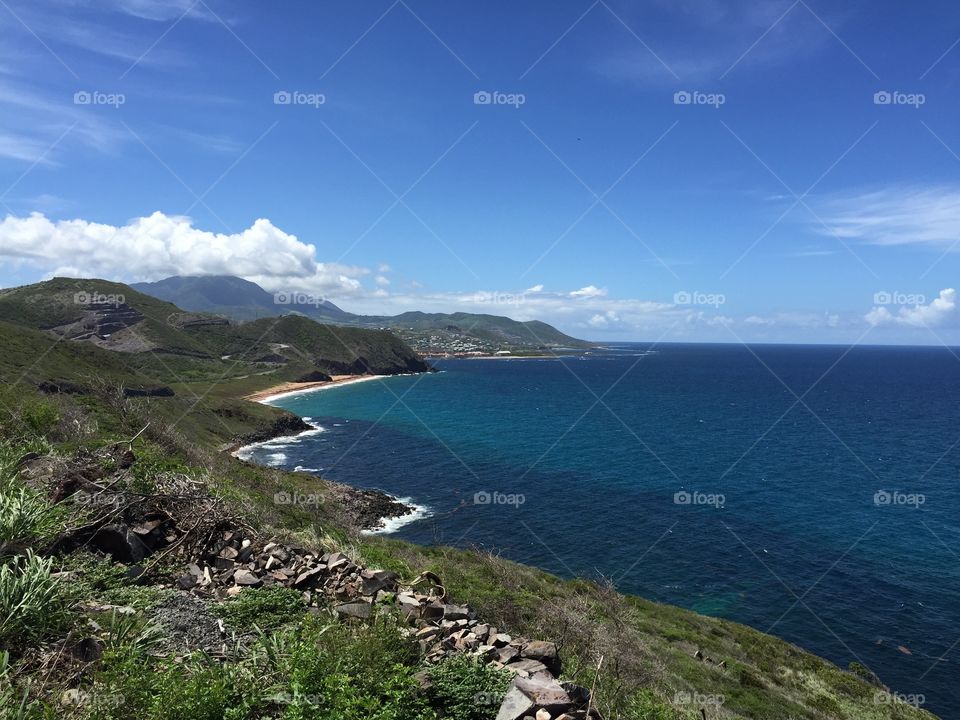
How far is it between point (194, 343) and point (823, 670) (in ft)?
503

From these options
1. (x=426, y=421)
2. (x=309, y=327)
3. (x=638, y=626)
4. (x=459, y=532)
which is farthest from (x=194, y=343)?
(x=638, y=626)

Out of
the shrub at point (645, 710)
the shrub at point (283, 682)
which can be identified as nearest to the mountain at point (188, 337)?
the shrub at point (283, 682)

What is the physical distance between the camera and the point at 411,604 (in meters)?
8.48

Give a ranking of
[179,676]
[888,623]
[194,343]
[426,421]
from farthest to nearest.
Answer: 1. [194,343]
2. [426,421]
3. [888,623]
4. [179,676]

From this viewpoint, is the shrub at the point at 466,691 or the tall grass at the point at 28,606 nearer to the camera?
the tall grass at the point at 28,606

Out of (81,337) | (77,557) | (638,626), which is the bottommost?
(638,626)

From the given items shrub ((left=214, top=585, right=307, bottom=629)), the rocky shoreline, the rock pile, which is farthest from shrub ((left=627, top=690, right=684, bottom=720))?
the rocky shoreline

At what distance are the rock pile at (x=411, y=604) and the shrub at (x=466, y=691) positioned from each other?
0.21 meters

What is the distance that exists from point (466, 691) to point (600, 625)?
12.2 m

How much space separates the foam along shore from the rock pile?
105419 millimetres

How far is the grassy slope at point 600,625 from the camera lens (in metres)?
12.4

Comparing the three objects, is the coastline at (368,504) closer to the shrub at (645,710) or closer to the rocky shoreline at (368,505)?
the rocky shoreline at (368,505)

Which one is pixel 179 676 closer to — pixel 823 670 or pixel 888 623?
pixel 823 670

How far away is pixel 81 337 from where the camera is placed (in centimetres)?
12050
